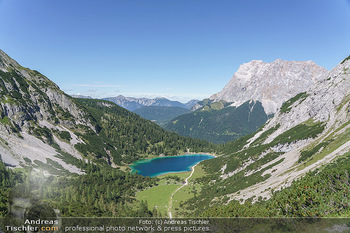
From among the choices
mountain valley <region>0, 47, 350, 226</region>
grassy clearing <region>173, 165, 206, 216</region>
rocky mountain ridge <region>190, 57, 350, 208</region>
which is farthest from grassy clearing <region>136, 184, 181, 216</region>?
rocky mountain ridge <region>190, 57, 350, 208</region>

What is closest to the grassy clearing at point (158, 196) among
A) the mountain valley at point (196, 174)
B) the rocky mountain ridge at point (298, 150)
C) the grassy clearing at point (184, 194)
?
the mountain valley at point (196, 174)

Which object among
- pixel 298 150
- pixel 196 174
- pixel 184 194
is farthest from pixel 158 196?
pixel 298 150

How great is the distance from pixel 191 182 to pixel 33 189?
92911mm

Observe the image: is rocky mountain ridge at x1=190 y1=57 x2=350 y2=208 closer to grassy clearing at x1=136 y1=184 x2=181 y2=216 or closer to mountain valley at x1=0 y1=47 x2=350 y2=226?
mountain valley at x1=0 y1=47 x2=350 y2=226

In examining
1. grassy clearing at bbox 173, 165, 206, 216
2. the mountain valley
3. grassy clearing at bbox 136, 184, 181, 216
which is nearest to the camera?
the mountain valley

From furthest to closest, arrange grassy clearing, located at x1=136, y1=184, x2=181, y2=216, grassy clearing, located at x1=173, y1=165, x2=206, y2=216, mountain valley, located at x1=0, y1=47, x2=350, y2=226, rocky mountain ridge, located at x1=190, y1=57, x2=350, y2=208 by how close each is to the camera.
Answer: grassy clearing, located at x1=136, y1=184, x2=181, y2=216
grassy clearing, located at x1=173, y1=165, x2=206, y2=216
rocky mountain ridge, located at x1=190, y1=57, x2=350, y2=208
mountain valley, located at x1=0, y1=47, x2=350, y2=226

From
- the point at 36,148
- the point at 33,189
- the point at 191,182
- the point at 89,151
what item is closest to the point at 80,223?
the point at 33,189

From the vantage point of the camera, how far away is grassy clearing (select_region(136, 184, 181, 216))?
9333 centimetres

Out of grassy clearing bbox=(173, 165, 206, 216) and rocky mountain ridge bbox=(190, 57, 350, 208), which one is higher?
rocky mountain ridge bbox=(190, 57, 350, 208)

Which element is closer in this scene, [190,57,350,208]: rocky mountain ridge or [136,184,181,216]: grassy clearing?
[190,57,350,208]: rocky mountain ridge

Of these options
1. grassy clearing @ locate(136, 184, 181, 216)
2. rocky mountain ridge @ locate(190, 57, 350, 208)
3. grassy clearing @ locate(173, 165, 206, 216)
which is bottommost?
grassy clearing @ locate(173, 165, 206, 216)

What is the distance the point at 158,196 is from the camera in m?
109

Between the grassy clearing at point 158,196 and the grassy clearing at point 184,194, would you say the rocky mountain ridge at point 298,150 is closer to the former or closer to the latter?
the grassy clearing at point 184,194

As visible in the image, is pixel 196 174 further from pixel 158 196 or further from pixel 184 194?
pixel 158 196
